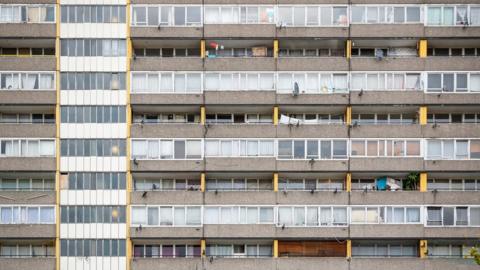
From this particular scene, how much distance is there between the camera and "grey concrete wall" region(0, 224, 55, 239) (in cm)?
5100

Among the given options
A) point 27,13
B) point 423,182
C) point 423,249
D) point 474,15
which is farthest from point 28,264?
point 474,15

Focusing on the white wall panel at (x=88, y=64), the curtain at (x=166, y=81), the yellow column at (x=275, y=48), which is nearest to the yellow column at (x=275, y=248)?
the yellow column at (x=275, y=48)

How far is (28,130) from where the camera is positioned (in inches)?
2034

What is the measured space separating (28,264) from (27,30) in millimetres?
15537

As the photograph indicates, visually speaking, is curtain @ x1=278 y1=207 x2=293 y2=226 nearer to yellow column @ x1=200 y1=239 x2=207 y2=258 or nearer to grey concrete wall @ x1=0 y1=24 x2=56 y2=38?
yellow column @ x1=200 y1=239 x2=207 y2=258

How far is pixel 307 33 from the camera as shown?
171 feet

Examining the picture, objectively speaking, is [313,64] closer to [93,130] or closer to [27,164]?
[93,130]

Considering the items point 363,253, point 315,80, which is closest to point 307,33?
point 315,80

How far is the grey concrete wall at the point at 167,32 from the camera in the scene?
52094 millimetres

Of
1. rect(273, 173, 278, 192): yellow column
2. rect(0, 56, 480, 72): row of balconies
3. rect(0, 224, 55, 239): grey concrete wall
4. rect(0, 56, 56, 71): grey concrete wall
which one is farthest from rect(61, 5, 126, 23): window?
rect(273, 173, 278, 192): yellow column

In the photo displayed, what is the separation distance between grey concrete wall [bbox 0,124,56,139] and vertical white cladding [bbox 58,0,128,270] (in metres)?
0.78

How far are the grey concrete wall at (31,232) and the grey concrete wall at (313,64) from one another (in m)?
18.5

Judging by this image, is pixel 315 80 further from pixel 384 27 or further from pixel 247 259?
pixel 247 259

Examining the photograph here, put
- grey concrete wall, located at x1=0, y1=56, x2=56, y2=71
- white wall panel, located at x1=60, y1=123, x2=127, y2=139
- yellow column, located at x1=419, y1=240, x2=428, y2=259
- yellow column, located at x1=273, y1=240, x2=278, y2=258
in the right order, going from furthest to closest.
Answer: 1. grey concrete wall, located at x1=0, y1=56, x2=56, y2=71
2. white wall panel, located at x1=60, y1=123, x2=127, y2=139
3. yellow column, located at x1=419, y1=240, x2=428, y2=259
4. yellow column, located at x1=273, y1=240, x2=278, y2=258
